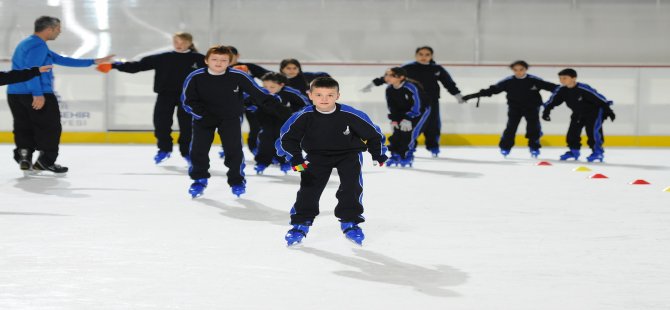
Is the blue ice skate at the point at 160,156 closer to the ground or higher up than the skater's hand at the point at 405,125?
closer to the ground

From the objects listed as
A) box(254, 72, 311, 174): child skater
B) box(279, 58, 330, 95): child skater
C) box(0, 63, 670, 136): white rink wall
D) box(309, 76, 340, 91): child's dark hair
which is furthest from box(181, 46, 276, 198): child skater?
box(0, 63, 670, 136): white rink wall

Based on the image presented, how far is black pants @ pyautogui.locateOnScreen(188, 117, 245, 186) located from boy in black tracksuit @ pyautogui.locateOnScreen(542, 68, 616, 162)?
5.73m

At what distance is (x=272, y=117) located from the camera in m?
10.5

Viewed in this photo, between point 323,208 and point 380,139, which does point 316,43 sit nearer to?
point 323,208

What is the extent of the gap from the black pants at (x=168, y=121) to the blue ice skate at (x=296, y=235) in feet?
17.8

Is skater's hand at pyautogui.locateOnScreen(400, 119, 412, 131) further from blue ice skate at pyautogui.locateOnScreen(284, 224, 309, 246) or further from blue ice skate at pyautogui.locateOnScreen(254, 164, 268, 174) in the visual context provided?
blue ice skate at pyautogui.locateOnScreen(284, 224, 309, 246)

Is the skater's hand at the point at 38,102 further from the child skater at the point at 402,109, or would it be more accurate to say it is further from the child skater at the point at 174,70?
the child skater at the point at 402,109

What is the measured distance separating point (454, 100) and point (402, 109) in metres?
4.47

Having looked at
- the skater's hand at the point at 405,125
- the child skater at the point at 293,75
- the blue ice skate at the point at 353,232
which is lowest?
the blue ice skate at the point at 353,232

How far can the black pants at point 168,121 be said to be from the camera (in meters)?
10.7

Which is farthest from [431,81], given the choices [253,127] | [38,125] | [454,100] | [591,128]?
[38,125]

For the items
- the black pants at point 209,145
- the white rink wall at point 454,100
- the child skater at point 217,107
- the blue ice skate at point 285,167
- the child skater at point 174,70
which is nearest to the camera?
the child skater at point 217,107

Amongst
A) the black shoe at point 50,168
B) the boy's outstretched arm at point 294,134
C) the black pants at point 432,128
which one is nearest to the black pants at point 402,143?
the black pants at point 432,128

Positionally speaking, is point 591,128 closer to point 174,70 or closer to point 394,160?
point 394,160
